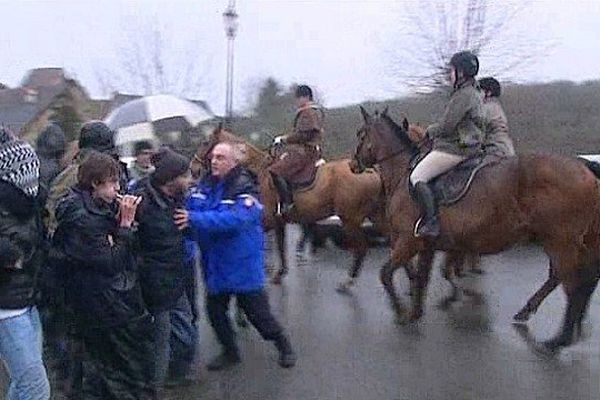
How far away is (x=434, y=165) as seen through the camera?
396 inches

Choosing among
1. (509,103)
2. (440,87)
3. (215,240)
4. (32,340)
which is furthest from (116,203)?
(509,103)

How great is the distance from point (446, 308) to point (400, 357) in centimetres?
248

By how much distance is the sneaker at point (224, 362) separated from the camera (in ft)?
27.5

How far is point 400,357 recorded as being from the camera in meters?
8.80

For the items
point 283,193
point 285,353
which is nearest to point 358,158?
point 283,193

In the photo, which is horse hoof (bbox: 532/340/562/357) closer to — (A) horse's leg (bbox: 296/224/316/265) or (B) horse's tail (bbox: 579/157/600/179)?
(B) horse's tail (bbox: 579/157/600/179)

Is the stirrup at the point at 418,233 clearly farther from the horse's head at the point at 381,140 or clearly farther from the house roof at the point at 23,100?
the house roof at the point at 23,100

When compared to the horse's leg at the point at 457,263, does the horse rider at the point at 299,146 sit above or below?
above

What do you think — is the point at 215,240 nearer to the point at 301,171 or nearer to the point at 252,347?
the point at 252,347

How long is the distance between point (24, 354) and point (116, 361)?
100cm

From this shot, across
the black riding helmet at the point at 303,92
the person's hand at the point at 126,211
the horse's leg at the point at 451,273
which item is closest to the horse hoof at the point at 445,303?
the horse's leg at the point at 451,273

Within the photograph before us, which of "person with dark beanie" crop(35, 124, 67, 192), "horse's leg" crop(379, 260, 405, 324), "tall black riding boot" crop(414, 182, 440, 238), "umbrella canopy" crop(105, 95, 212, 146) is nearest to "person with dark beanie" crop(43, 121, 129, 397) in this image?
"person with dark beanie" crop(35, 124, 67, 192)

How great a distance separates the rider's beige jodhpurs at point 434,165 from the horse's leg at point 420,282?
809 mm

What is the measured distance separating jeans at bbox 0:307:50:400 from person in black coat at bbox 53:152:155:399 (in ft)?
1.61
